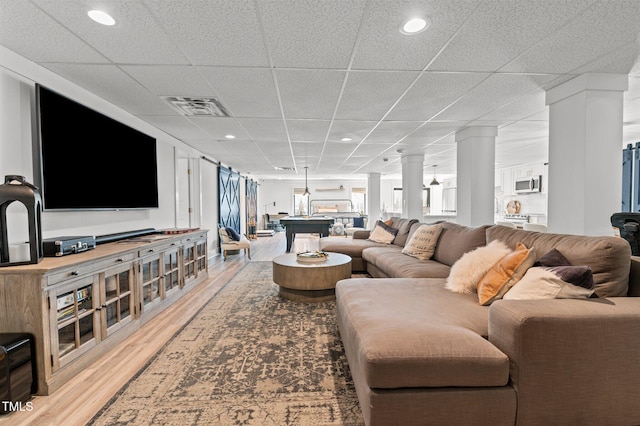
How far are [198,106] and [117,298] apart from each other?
7.61 ft

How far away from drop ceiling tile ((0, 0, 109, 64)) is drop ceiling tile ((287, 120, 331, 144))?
7.71 feet

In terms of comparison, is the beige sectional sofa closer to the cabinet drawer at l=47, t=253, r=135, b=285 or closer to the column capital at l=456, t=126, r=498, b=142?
the cabinet drawer at l=47, t=253, r=135, b=285

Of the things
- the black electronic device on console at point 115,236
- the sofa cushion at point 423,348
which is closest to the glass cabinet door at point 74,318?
the black electronic device on console at point 115,236

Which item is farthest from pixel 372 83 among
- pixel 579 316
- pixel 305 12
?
pixel 579 316

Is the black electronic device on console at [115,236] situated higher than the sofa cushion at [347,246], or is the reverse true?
the black electronic device on console at [115,236]

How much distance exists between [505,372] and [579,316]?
1.52ft

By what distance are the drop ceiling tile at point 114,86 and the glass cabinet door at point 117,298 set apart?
5.95 ft

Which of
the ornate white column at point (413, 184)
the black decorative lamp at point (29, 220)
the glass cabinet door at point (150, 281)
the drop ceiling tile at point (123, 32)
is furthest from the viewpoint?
the ornate white column at point (413, 184)

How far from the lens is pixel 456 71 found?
8.59ft

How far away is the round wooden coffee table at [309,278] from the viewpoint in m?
3.28

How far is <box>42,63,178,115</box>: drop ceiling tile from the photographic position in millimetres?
2510

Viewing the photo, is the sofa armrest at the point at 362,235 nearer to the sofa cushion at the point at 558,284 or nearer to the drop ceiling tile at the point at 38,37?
the sofa cushion at the point at 558,284

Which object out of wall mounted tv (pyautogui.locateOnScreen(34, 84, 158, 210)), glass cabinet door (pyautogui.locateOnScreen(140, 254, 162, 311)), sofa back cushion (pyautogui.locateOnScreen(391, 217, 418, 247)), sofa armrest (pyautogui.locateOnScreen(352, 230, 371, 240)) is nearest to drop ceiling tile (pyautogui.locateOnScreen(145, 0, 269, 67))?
wall mounted tv (pyautogui.locateOnScreen(34, 84, 158, 210))

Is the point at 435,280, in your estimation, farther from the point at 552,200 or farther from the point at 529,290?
the point at 552,200
